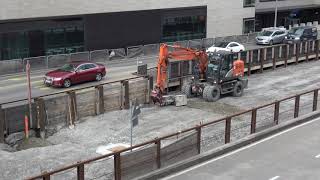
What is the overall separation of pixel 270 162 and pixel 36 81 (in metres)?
21.9

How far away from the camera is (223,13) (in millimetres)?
63812

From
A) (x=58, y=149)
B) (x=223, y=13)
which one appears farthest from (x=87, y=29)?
(x=58, y=149)

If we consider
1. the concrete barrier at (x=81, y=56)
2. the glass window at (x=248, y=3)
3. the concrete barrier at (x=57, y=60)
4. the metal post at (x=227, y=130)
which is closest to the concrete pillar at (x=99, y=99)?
the metal post at (x=227, y=130)

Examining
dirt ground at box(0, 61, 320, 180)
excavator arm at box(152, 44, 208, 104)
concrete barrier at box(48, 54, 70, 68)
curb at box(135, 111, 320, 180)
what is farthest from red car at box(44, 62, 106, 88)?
curb at box(135, 111, 320, 180)

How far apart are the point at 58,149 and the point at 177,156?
6.48 m

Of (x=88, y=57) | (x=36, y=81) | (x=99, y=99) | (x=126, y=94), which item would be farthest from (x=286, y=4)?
(x=99, y=99)

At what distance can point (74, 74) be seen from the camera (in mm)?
34469

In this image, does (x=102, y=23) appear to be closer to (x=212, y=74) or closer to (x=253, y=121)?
(x=212, y=74)

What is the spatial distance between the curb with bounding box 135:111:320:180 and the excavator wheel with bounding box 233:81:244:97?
8770 mm

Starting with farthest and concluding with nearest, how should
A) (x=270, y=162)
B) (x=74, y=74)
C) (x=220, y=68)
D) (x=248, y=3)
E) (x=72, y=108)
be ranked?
(x=248, y=3), (x=74, y=74), (x=220, y=68), (x=72, y=108), (x=270, y=162)

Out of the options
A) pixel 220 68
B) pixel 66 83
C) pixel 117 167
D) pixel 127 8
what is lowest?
pixel 66 83

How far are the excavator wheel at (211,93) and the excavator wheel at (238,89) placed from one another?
5.03 ft

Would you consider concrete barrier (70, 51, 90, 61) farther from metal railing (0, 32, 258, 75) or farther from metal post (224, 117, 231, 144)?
metal post (224, 117, 231, 144)

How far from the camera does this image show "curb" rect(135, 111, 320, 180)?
16.3 meters
